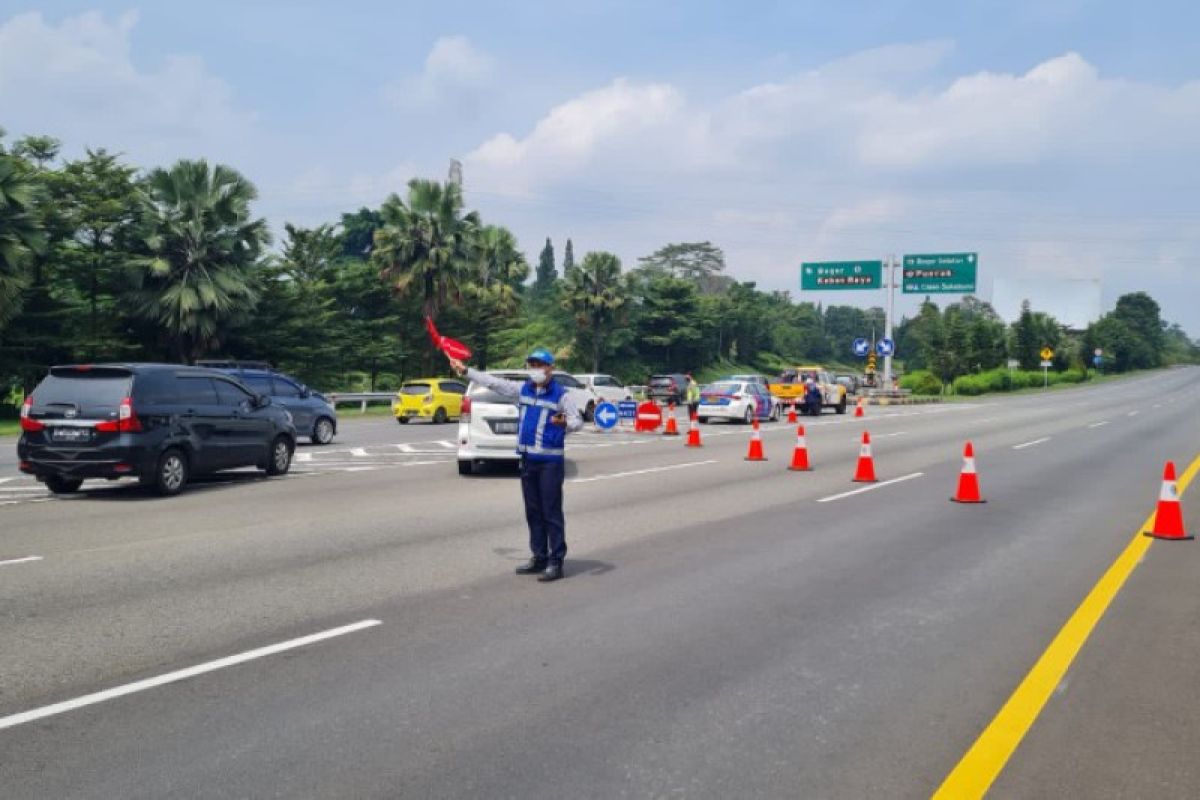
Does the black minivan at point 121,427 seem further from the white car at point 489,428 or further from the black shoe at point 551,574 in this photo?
the black shoe at point 551,574

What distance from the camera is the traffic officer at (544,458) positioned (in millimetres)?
8156

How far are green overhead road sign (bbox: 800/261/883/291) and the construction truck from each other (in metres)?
12.2

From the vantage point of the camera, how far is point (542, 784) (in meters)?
4.07

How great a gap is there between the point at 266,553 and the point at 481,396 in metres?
6.83

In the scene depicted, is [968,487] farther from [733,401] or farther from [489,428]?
[733,401]

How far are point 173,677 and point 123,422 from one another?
27.4 feet

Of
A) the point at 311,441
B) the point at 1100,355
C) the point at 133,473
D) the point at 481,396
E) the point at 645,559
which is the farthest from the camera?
the point at 1100,355

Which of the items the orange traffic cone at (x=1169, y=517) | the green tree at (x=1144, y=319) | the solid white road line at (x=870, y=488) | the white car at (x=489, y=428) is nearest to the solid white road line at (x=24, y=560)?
the white car at (x=489, y=428)

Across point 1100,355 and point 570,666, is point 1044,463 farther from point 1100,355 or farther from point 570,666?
point 1100,355

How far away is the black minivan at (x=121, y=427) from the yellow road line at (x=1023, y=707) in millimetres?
11085

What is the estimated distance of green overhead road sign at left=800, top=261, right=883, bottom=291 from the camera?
2114 inches

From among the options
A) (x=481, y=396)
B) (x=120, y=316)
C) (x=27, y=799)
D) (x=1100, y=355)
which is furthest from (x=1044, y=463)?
(x=1100, y=355)

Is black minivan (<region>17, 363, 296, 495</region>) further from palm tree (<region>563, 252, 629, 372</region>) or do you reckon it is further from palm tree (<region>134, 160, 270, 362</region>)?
palm tree (<region>563, 252, 629, 372</region>)

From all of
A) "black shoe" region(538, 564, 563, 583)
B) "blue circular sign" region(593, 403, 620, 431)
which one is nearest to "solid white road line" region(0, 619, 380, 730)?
"black shoe" region(538, 564, 563, 583)
